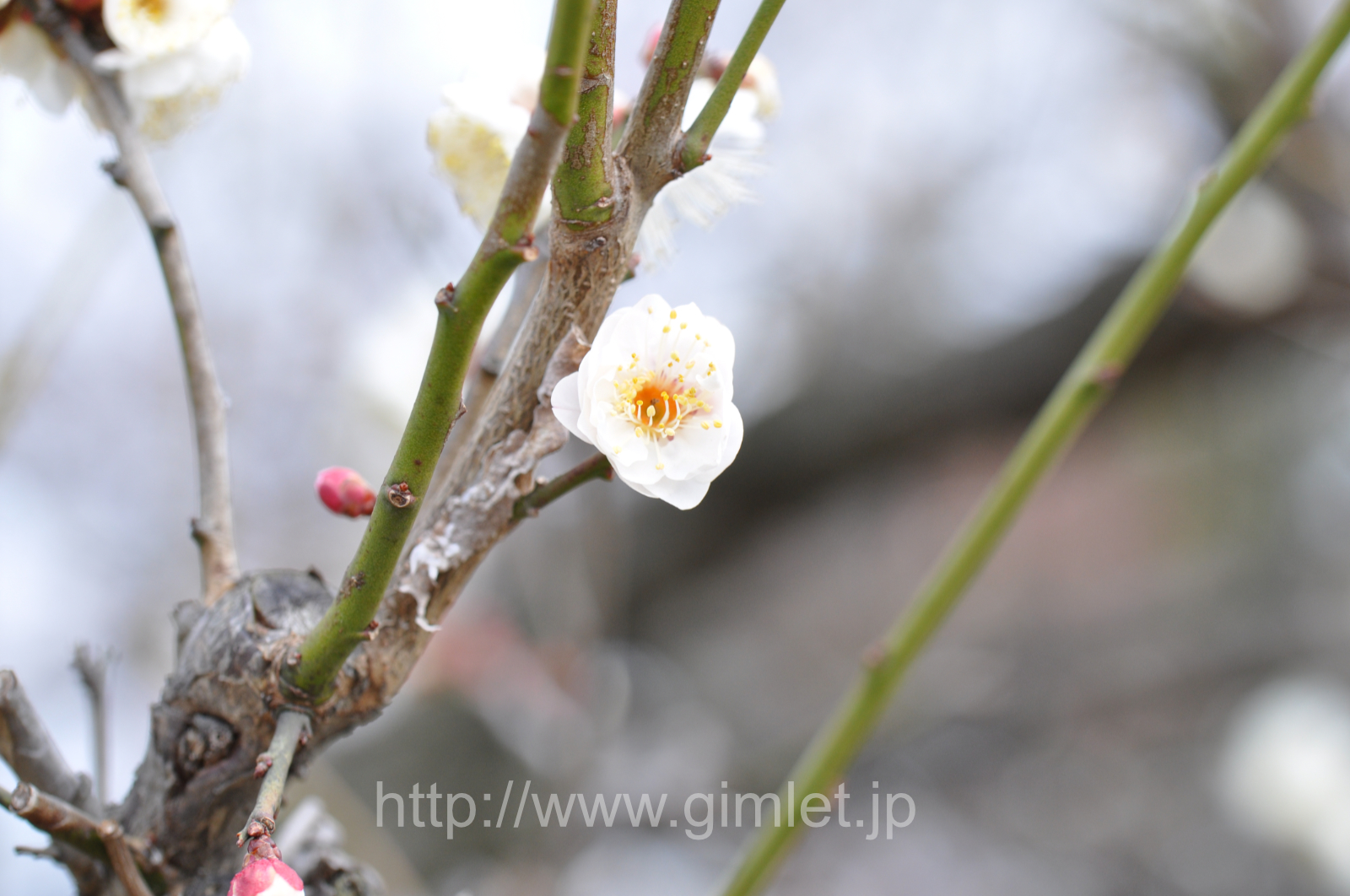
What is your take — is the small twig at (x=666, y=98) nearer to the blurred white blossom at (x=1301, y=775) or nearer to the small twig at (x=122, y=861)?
the small twig at (x=122, y=861)

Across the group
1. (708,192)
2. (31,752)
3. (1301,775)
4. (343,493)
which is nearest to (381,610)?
(343,493)

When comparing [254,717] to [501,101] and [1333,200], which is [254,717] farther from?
[1333,200]

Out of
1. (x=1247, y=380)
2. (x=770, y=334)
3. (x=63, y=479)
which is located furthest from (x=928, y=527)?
(x=63, y=479)

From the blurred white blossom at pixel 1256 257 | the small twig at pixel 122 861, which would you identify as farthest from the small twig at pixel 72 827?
the blurred white blossom at pixel 1256 257

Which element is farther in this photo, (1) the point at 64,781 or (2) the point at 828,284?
(2) the point at 828,284

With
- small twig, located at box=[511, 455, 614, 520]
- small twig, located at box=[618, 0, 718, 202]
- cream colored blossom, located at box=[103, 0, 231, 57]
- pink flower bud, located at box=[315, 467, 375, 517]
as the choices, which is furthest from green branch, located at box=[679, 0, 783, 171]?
cream colored blossom, located at box=[103, 0, 231, 57]

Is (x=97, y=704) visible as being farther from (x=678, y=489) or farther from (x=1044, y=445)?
(x=1044, y=445)
